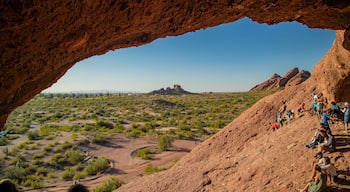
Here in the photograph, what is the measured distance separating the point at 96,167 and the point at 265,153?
14577 millimetres

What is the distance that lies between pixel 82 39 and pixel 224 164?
34.4ft

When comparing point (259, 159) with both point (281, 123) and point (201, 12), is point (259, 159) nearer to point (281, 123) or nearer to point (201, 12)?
point (281, 123)

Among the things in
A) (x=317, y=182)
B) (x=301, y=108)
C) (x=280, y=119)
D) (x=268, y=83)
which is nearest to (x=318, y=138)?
(x=317, y=182)

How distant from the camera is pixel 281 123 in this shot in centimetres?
1549

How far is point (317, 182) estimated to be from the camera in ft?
28.1

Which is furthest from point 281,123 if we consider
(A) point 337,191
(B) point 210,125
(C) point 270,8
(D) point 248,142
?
(B) point 210,125

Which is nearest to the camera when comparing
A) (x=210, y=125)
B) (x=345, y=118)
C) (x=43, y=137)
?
(x=345, y=118)

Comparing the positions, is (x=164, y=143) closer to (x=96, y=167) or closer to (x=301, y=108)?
(x=96, y=167)

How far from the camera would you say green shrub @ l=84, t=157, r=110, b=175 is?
72.3 feet

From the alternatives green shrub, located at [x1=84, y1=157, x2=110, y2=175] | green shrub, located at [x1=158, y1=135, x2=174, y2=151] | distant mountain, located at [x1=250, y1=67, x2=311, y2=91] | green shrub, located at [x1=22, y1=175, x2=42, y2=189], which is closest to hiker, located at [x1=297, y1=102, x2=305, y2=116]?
green shrub, located at [x1=158, y1=135, x2=174, y2=151]

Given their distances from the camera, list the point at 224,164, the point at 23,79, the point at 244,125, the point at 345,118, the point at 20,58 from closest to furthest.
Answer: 1. the point at 20,58
2. the point at 23,79
3. the point at 345,118
4. the point at 224,164
5. the point at 244,125

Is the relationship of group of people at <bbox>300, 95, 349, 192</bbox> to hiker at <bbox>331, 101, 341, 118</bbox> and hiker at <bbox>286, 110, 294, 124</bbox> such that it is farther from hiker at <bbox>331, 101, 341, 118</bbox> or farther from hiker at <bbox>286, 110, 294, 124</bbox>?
hiker at <bbox>286, 110, 294, 124</bbox>

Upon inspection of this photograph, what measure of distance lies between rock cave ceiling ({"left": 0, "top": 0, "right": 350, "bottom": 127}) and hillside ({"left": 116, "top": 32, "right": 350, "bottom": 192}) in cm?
470

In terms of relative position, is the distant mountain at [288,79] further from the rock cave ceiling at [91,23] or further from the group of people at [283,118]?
the rock cave ceiling at [91,23]
